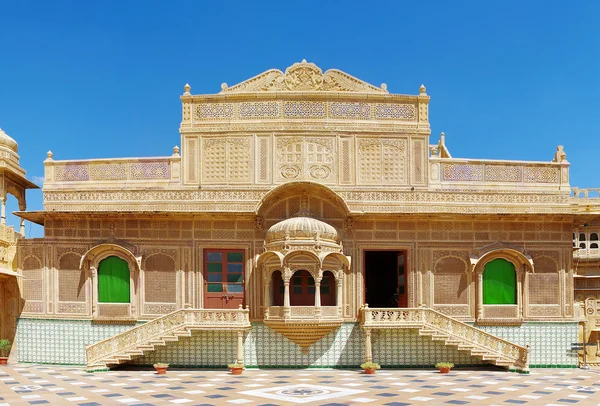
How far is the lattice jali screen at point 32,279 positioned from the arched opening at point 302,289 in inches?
325

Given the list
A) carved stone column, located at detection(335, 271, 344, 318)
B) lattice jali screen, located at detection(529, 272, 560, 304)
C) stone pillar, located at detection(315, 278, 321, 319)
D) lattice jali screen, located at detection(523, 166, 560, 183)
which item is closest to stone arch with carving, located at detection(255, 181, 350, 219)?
carved stone column, located at detection(335, 271, 344, 318)

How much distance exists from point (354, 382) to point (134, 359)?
7257 mm

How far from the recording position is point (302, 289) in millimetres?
19859

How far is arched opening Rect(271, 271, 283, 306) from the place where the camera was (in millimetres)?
20062

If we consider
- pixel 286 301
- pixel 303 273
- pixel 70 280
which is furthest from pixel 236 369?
pixel 70 280

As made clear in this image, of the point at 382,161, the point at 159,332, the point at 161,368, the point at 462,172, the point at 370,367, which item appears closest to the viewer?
the point at 161,368

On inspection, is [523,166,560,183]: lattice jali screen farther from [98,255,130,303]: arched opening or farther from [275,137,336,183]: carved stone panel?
[98,255,130,303]: arched opening

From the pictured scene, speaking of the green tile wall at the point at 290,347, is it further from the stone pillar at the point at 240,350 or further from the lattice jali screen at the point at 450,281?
the lattice jali screen at the point at 450,281

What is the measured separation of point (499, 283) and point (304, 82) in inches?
371

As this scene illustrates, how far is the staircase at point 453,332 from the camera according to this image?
1841 centimetres

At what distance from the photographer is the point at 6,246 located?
2016cm

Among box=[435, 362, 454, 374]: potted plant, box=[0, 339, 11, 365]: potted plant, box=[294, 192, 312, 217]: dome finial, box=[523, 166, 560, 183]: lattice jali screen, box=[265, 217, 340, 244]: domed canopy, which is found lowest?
box=[435, 362, 454, 374]: potted plant

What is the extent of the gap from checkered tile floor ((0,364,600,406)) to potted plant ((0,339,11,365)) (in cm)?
60

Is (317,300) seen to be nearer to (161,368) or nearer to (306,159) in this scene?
(306,159)
